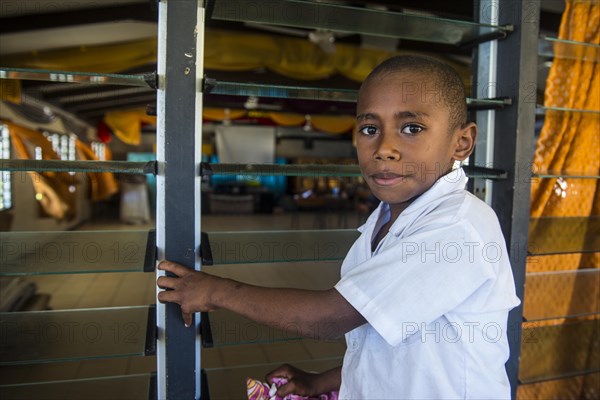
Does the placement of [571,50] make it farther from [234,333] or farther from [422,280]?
[234,333]

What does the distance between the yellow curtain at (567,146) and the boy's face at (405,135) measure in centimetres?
105

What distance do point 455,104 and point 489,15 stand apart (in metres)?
0.67

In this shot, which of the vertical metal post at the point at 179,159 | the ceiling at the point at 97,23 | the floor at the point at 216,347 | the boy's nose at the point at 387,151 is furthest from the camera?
the ceiling at the point at 97,23

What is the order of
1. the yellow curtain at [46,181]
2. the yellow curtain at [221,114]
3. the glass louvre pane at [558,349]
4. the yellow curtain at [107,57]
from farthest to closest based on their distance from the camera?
1. the yellow curtain at [221,114]
2. the yellow curtain at [46,181]
3. the yellow curtain at [107,57]
4. the glass louvre pane at [558,349]

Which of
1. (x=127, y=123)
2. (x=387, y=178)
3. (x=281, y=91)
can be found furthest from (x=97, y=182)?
(x=387, y=178)

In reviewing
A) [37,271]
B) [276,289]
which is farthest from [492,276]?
[37,271]

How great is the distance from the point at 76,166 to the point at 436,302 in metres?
0.82

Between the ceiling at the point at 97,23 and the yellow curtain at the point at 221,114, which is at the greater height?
the ceiling at the point at 97,23

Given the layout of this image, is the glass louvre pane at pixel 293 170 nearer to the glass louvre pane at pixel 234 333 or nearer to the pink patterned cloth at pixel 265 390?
the glass louvre pane at pixel 234 333

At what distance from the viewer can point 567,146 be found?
5.86 feet

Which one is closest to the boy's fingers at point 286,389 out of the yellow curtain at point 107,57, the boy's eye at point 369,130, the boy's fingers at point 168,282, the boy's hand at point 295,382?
the boy's hand at point 295,382

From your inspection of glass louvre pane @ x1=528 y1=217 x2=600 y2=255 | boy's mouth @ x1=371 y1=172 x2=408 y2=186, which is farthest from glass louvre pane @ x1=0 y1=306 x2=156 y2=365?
glass louvre pane @ x1=528 y1=217 x2=600 y2=255

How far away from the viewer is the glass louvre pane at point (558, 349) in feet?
5.69

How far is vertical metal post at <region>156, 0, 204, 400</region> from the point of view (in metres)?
1.00
